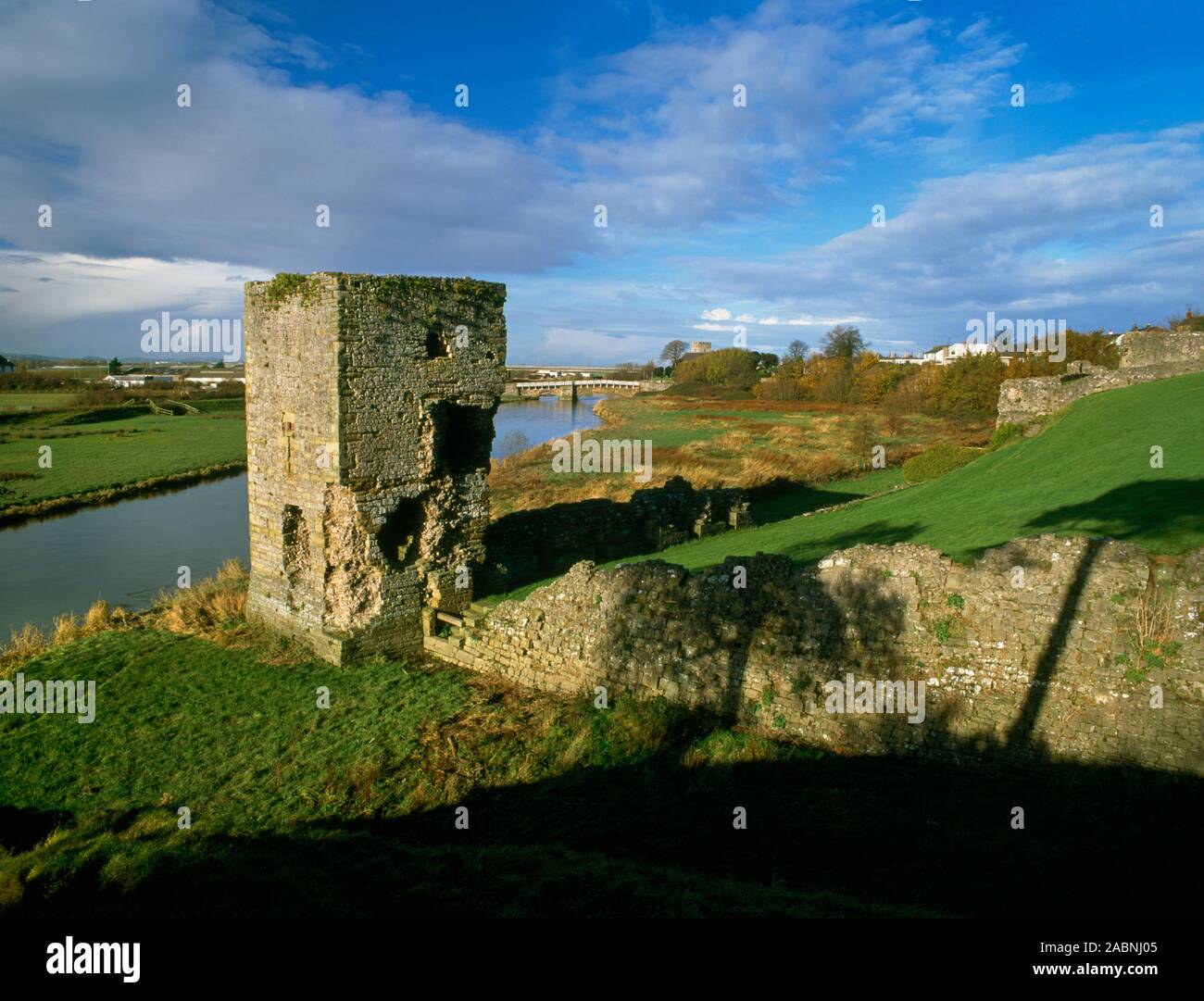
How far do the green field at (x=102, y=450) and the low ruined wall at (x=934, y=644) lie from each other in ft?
104

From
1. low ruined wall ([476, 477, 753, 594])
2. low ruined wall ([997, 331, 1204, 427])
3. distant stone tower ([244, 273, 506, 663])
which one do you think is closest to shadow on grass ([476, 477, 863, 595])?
low ruined wall ([476, 477, 753, 594])

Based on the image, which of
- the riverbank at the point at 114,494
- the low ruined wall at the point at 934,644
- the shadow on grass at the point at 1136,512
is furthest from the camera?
the riverbank at the point at 114,494

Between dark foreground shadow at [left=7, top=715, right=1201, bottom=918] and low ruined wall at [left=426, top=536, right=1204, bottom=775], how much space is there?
381 millimetres

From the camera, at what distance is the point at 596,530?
57.3ft

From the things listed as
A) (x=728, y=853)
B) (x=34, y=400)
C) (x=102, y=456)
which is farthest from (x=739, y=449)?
(x=34, y=400)

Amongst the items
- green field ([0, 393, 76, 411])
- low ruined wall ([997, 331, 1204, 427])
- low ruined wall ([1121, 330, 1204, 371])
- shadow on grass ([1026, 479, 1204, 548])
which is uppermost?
green field ([0, 393, 76, 411])

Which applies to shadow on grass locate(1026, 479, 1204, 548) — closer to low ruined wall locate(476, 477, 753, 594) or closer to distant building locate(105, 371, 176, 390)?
low ruined wall locate(476, 477, 753, 594)

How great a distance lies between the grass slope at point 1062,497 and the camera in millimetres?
10039

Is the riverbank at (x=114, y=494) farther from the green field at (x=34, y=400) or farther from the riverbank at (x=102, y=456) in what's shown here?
the green field at (x=34, y=400)

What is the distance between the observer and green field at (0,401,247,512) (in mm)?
34719

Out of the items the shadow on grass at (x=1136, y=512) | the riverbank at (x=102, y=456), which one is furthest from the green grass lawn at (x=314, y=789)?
the riverbank at (x=102, y=456)
